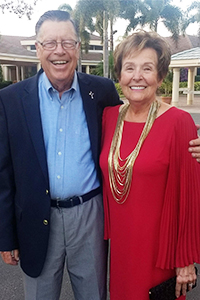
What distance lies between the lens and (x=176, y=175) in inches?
75.0

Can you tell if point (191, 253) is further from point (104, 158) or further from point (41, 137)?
point (41, 137)

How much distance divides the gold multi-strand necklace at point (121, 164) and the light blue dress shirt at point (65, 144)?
168 mm

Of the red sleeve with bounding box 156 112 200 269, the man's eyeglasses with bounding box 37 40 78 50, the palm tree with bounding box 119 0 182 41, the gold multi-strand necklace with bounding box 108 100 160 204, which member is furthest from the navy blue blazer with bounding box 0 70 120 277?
the palm tree with bounding box 119 0 182 41

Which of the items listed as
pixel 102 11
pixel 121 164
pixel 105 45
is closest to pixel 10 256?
pixel 121 164

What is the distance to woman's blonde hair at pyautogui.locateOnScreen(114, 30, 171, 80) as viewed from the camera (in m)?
1.96

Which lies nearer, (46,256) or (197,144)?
(197,144)

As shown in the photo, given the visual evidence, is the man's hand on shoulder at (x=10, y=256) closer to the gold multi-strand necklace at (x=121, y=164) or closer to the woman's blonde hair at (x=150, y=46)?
the gold multi-strand necklace at (x=121, y=164)

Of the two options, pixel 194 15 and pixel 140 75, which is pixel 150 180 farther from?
pixel 194 15

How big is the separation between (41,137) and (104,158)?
433mm

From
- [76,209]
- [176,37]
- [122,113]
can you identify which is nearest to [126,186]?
[76,209]

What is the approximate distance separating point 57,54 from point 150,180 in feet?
3.23

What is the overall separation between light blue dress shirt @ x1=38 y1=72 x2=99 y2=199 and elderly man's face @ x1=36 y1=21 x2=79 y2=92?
0.07 metres

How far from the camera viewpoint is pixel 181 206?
191 centimetres

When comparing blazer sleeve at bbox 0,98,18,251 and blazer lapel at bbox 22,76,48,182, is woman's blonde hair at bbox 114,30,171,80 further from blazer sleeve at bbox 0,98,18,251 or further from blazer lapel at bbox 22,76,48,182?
blazer sleeve at bbox 0,98,18,251
